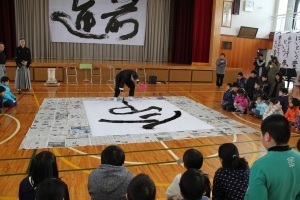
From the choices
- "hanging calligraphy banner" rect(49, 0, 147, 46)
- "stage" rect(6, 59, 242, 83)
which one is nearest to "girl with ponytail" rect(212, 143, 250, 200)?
"stage" rect(6, 59, 242, 83)

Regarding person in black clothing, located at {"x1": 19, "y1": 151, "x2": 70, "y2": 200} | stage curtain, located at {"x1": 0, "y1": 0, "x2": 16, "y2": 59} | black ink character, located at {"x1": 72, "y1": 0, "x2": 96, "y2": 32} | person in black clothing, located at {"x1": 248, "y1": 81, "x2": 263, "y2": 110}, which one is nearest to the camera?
person in black clothing, located at {"x1": 19, "y1": 151, "x2": 70, "y2": 200}

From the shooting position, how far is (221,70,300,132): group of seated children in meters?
6.07

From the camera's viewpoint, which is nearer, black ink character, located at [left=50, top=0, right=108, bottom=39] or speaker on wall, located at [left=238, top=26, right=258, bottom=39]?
black ink character, located at [left=50, top=0, right=108, bottom=39]

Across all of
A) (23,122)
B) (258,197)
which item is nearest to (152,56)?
(23,122)

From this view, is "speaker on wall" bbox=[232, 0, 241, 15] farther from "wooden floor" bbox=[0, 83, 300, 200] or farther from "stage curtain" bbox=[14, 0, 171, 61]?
"wooden floor" bbox=[0, 83, 300, 200]

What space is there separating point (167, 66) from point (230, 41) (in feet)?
13.4

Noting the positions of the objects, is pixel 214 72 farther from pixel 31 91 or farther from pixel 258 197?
pixel 258 197

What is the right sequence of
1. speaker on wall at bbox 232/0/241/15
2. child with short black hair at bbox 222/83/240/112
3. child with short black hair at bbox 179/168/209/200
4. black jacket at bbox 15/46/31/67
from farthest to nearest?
speaker on wall at bbox 232/0/241/15 → black jacket at bbox 15/46/31/67 → child with short black hair at bbox 222/83/240/112 → child with short black hair at bbox 179/168/209/200

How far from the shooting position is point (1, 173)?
354cm

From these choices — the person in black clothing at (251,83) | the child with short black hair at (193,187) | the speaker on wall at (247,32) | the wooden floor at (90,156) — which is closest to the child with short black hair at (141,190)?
the child with short black hair at (193,187)

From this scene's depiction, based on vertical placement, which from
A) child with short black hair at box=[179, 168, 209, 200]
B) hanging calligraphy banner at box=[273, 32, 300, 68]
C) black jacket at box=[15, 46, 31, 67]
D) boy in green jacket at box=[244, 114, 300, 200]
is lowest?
child with short black hair at box=[179, 168, 209, 200]

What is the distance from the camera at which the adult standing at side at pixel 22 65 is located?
330 inches

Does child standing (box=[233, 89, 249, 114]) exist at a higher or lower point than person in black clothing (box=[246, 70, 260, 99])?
lower

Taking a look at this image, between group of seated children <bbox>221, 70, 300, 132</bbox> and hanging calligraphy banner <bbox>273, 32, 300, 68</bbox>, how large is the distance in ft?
16.6
